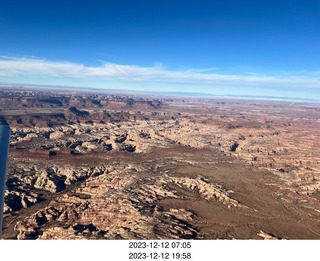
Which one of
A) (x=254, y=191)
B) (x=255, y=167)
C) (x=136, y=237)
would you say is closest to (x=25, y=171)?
(x=136, y=237)

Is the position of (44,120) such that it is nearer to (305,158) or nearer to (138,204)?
(138,204)

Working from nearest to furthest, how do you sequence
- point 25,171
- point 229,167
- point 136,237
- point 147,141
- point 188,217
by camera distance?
point 136,237
point 188,217
point 25,171
point 229,167
point 147,141

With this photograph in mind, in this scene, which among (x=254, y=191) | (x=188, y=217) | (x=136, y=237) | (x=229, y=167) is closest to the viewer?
(x=136, y=237)

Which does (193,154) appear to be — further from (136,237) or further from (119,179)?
(136,237)

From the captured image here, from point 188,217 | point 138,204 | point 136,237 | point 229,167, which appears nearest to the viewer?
point 136,237

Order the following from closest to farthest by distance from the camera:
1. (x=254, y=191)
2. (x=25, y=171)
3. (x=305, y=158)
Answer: (x=254, y=191)
(x=25, y=171)
(x=305, y=158)

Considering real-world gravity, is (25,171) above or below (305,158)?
below

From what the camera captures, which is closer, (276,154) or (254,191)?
(254,191)

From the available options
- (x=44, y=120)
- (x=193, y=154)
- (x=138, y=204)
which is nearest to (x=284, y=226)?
(x=138, y=204)

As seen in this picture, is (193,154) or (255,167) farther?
(193,154)
